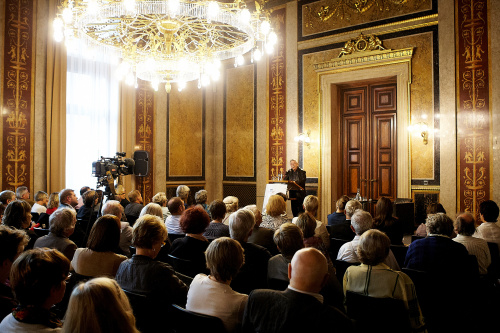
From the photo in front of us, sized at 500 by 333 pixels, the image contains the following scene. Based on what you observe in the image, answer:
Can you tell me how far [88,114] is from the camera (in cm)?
927

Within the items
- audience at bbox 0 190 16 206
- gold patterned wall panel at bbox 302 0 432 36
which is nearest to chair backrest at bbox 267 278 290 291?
audience at bbox 0 190 16 206

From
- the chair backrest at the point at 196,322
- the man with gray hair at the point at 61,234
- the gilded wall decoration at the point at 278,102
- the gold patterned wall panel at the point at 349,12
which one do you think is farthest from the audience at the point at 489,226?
the gilded wall decoration at the point at 278,102

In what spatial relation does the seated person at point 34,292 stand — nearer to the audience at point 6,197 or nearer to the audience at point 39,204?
the audience at point 6,197

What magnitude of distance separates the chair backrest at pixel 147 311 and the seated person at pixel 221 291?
0.19 metres

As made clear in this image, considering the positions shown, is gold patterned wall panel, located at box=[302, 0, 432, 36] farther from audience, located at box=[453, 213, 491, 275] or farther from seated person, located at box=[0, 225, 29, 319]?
seated person, located at box=[0, 225, 29, 319]

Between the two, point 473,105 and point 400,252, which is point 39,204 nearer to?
point 400,252

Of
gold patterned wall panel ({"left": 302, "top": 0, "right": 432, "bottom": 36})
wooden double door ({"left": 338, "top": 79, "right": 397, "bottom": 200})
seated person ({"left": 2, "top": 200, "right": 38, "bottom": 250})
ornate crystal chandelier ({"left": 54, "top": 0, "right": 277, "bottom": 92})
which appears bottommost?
seated person ({"left": 2, "top": 200, "right": 38, "bottom": 250})

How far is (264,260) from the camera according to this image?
311 centimetres

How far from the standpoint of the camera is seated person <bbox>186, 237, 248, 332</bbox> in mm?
2125

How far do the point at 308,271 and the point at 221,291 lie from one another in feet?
1.65

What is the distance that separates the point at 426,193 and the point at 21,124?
24.6 feet

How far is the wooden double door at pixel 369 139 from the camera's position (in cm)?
883

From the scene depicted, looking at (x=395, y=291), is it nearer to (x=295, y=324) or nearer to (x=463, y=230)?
(x=295, y=324)

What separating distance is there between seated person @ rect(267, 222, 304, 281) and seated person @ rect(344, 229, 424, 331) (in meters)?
0.37
